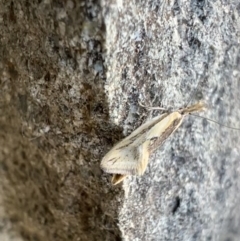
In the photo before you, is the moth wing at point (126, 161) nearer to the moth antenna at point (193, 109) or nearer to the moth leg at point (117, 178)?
the moth leg at point (117, 178)

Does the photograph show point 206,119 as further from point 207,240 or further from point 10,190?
point 10,190

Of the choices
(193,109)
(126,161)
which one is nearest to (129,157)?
(126,161)

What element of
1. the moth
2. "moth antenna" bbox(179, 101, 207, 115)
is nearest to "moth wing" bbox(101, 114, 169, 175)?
the moth

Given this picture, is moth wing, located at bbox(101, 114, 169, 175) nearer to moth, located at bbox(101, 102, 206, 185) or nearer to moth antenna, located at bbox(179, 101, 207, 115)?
moth, located at bbox(101, 102, 206, 185)

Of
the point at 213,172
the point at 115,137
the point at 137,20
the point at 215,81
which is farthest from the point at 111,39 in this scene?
the point at 213,172

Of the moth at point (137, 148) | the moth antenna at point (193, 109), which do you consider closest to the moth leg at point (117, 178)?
the moth at point (137, 148)

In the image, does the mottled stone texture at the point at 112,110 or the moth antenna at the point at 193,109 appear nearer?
the mottled stone texture at the point at 112,110

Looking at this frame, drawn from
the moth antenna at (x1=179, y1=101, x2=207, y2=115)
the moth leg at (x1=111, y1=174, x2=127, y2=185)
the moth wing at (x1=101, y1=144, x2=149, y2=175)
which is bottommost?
the moth leg at (x1=111, y1=174, x2=127, y2=185)
